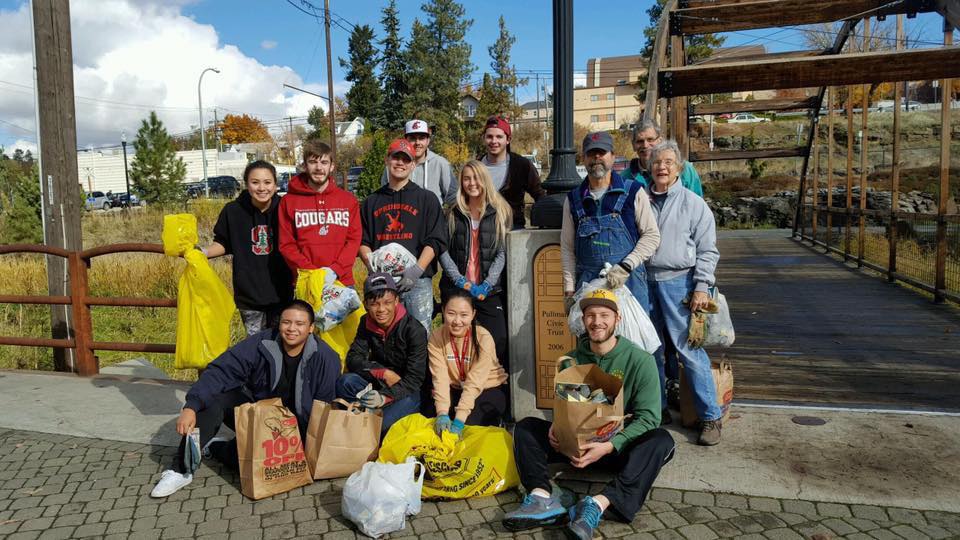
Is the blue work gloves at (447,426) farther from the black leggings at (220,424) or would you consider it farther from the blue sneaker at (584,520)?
the black leggings at (220,424)

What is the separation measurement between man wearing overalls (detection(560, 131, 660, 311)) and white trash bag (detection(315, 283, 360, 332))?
138cm

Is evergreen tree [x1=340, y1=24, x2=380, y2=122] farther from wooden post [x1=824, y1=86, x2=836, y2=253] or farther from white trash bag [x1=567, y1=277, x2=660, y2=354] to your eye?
white trash bag [x1=567, y1=277, x2=660, y2=354]

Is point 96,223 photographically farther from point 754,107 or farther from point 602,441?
point 602,441

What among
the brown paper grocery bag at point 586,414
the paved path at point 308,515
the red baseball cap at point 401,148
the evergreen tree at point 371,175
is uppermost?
the evergreen tree at point 371,175

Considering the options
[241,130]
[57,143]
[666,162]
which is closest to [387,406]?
[666,162]

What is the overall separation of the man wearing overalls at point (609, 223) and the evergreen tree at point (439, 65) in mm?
46715

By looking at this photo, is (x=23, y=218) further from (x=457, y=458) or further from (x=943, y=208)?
(x=943, y=208)

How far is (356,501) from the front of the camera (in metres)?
3.24

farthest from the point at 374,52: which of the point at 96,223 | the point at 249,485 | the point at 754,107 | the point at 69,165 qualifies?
the point at 249,485

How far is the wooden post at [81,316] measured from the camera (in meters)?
6.04

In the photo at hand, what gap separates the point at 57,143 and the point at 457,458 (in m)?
5.50

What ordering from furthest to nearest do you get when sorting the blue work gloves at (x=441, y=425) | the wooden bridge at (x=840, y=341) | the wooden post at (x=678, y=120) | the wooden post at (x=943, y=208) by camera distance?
the wooden post at (x=943, y=208), the wooden post at (x=678, y=120), the wooden bridge at (x=840, y=341), the blue work gloves at (x=441, y=425)

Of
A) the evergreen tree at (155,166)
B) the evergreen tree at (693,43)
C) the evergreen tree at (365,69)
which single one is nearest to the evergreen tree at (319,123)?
the evergreen tree at (365,69)

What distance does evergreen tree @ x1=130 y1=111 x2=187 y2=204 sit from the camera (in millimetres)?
36094
